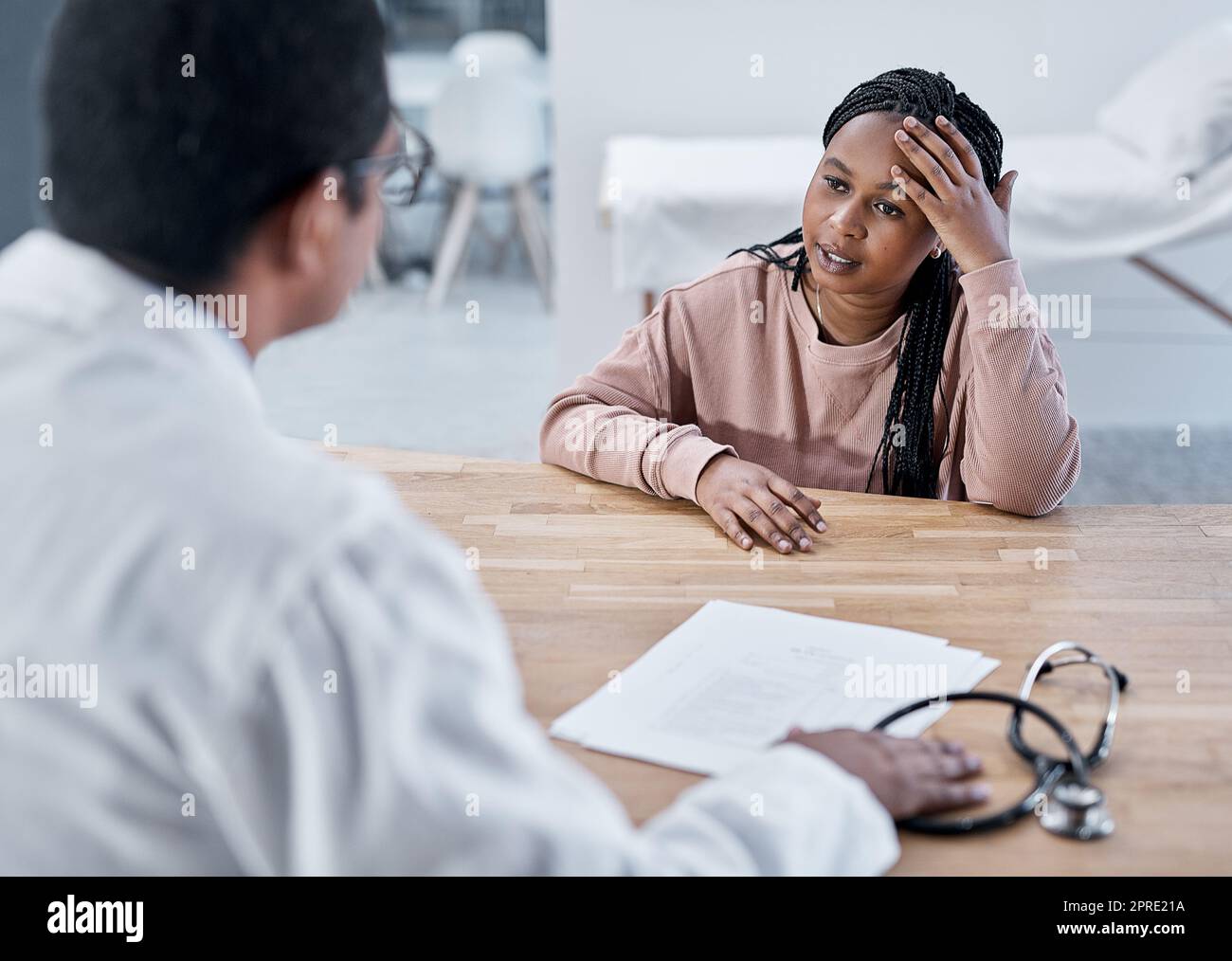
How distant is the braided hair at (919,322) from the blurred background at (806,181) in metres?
1.21

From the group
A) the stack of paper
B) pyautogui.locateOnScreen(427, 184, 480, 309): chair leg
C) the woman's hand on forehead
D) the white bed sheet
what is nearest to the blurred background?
the white bed sheet

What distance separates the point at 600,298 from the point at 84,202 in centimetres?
285

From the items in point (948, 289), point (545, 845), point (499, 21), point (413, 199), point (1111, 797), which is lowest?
point (1111, 797)

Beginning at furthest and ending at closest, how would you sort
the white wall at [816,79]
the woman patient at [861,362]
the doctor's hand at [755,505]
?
the white wall at [816,79], the woman patient at [861,362], the doctor's hand at [755,505]

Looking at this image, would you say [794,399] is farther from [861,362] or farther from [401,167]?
[401,167]

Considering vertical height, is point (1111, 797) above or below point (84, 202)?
below

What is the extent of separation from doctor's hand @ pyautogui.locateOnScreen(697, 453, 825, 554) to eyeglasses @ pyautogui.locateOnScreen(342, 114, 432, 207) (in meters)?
0.55

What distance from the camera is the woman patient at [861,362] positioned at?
1343 millimetres

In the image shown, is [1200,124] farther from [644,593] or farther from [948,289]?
[644,593]

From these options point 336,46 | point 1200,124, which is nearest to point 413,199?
point 336,46

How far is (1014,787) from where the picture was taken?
2.74 ft

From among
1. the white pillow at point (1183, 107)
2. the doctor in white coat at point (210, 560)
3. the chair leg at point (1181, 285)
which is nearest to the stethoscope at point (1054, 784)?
the doctor in white coat at point (210, 560)

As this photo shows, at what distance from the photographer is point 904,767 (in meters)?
0.81

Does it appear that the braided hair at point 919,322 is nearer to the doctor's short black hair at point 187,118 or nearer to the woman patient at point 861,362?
the woman patient at point 861,362
